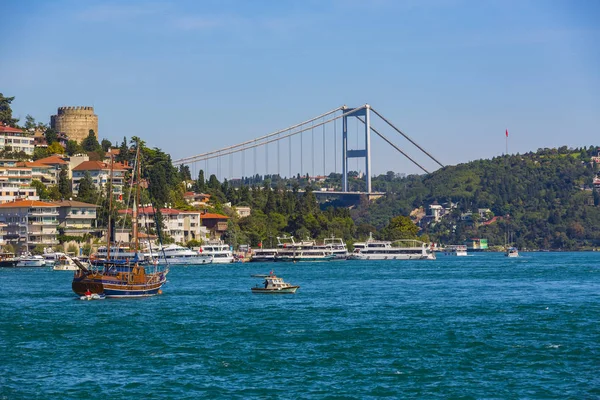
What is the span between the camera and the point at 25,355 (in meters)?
33.2

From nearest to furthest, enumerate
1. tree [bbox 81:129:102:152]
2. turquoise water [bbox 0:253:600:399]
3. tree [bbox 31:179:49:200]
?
1. turquoise water [bbox 0:253:600:399]
2. tree [bbox 31:179:49:200]
3. tree [bbox 81:129:102:152]

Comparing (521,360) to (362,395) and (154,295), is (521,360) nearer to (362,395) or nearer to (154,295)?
(362,395)

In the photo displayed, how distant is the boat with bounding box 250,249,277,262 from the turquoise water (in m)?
57.6

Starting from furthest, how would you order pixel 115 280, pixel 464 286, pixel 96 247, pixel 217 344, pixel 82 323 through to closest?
pixel 96 247, pixel 464 286, pixel 115 280, pixel 82 323, pixel 217 344

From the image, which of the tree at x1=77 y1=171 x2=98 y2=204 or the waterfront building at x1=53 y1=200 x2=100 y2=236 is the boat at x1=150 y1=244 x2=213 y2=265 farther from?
the tree at x1=77 y1=171 x2=98 y2=204

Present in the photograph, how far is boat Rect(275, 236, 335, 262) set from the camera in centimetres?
11688

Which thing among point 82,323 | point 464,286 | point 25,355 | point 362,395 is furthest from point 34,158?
point 362,395

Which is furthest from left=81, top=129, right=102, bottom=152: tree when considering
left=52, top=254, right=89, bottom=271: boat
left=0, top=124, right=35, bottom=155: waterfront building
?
left=52, top=254, right=89, bottom=271: boat

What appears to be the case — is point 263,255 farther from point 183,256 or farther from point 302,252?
point 183,256

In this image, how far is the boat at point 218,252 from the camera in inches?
4331

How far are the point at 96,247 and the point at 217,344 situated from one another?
230 feet

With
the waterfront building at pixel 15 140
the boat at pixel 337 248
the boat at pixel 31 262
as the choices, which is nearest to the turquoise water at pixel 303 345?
the boat at pixel 31 262

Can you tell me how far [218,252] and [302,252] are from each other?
10.9 m

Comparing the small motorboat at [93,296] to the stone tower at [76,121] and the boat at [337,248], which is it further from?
the stone tower at [76,121]
